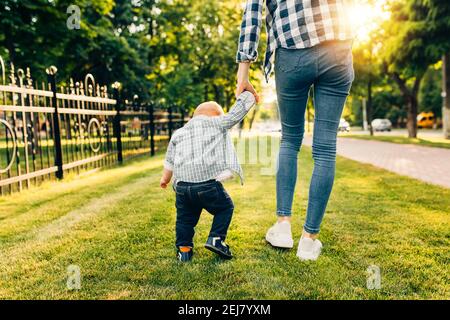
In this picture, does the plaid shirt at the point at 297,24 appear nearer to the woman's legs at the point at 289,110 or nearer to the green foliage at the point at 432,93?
the woman's legs at the point at 289,110

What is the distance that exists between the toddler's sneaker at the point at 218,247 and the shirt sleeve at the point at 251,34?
1.16 metres

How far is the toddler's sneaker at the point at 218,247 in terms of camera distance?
252cm

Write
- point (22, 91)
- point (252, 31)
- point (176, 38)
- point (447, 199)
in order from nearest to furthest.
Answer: point (252, 31)
point (447, 199)
point (22, 91)
point (176, 38)

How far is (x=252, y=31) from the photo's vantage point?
2646mm

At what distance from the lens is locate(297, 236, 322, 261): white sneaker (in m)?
2.52

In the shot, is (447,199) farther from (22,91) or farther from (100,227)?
(22,91)

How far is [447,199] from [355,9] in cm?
284

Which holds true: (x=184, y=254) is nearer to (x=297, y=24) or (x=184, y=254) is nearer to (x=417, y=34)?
(x=297, y=24)

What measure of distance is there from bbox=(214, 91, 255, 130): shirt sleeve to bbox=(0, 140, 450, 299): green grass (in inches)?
34.1

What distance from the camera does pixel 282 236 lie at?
8.99 ft

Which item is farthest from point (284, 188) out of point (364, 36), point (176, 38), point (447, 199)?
point (176, 38)

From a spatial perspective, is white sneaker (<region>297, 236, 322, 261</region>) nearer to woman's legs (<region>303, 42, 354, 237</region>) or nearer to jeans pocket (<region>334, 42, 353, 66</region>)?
woman's legs (<region>303, 42, 354, 237</region>)
